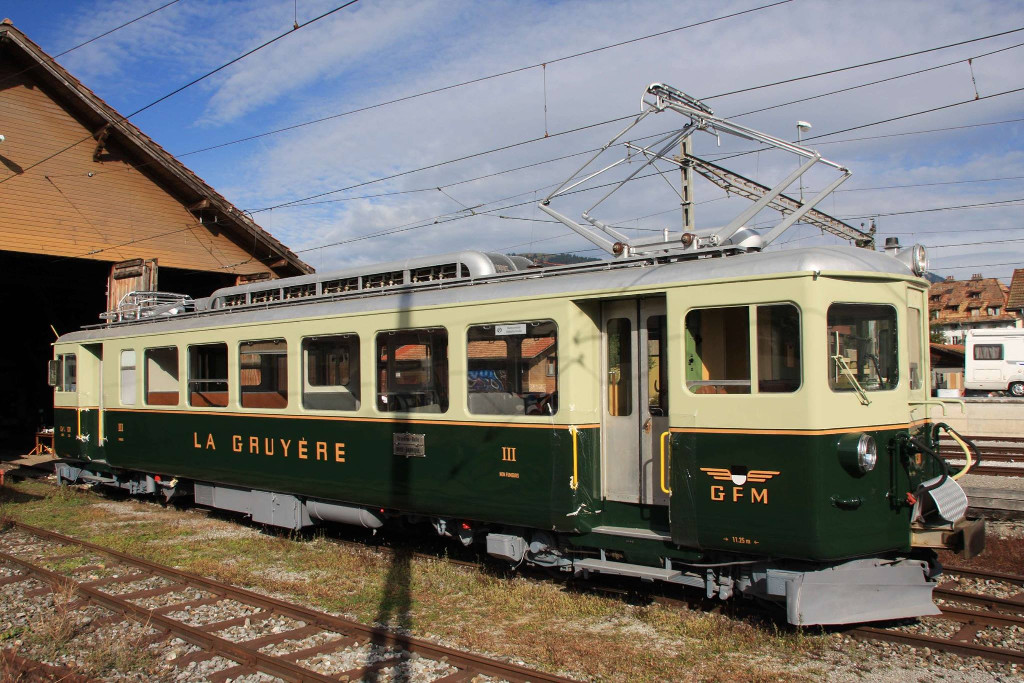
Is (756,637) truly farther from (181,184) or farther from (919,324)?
(181,184)

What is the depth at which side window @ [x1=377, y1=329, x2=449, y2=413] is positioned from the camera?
8164 millimetres

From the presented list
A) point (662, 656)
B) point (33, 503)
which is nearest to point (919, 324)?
point (662, 656)

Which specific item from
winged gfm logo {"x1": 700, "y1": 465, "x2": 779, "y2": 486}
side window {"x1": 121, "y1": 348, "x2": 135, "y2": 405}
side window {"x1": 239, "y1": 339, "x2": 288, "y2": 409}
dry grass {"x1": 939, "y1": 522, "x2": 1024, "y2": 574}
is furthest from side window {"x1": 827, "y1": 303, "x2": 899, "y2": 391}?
side window {"x1": 121, "y1": 348, "x2": 135, "y2": 405}

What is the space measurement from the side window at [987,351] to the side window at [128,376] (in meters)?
32.4

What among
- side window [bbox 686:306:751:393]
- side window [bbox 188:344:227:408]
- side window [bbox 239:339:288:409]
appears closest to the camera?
side window [bbox 686:306:751:393]

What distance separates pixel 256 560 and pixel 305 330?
2.75 m

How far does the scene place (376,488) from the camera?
28.9 ft

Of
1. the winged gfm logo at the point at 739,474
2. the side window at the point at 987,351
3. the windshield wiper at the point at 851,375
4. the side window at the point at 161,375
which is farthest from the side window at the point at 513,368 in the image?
the side window at the point at 987,351

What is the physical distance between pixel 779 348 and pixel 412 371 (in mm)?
3782

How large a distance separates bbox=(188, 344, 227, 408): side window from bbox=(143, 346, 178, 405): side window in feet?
1.63

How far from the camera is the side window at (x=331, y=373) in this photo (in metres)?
9.05

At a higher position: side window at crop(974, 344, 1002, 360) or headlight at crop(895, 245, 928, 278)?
headlight at crop(895, 245, 928, 278)

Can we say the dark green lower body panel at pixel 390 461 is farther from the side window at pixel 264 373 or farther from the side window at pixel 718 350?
the side window at pixel 718 350

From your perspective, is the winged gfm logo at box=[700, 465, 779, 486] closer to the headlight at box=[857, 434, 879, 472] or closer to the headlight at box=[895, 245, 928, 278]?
the headlight at box=[857, 434, 879, 472]
